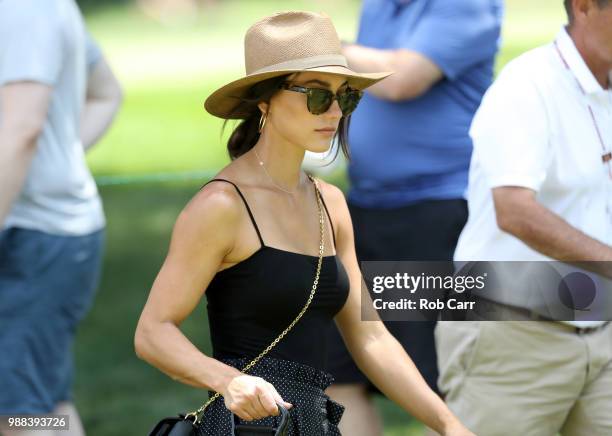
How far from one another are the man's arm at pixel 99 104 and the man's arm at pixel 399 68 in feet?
2.94

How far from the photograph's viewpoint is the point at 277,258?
136 inches

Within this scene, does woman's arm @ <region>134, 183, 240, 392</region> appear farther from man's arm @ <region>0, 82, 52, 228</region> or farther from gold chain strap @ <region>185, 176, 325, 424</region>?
man's arm @ <region>0, 82, 52, 228</region>

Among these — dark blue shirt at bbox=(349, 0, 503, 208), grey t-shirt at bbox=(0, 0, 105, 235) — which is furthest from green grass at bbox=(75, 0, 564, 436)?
grey t-shirt at bbox=(0, 0, 105, 235)

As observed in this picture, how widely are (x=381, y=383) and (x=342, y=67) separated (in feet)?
2.76

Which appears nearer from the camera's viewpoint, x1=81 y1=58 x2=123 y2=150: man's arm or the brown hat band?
the brown hat band

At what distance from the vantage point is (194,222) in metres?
3.37

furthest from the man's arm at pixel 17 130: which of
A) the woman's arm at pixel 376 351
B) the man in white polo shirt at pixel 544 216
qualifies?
the man in white polo shirt at pixel 544 216

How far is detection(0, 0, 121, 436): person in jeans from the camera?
4359mm

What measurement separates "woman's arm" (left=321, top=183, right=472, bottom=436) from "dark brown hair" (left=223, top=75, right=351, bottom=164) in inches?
7.3

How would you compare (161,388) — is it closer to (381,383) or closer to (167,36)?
(381,383)

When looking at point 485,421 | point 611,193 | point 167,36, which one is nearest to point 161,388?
point 485,421

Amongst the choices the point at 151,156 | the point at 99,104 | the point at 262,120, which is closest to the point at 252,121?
the point at 262,120

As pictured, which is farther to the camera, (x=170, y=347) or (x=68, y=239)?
(x=68, y=239)

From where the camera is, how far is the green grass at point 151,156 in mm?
6840
